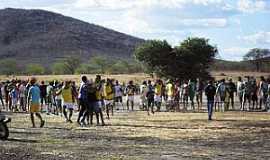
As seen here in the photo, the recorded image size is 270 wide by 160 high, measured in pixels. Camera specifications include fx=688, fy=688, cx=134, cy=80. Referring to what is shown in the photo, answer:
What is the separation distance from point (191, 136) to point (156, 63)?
131 ft

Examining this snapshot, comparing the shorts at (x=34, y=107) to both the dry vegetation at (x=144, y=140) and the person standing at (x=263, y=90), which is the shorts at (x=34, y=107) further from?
the person standing at (x=263, y=90)

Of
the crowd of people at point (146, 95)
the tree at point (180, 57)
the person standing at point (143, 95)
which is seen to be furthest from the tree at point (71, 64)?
the person standing at point (143, 95)

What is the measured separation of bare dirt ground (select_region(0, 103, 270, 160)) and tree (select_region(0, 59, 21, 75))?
307ft

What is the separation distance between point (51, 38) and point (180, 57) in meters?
103

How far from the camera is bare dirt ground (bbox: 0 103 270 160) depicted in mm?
17391

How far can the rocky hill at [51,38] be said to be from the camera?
499ft

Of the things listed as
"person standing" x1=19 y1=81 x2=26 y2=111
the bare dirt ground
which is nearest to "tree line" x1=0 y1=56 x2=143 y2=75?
"person standing" x1=19 y1=81 x2=26 y2=111

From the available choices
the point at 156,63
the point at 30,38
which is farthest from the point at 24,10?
the point at 156,63

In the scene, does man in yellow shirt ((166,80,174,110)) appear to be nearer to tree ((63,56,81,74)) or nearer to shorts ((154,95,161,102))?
shorts ((154,95,161,102))

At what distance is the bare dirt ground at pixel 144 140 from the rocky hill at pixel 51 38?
116612 mm

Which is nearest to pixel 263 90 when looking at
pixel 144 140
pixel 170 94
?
pixel 170 94

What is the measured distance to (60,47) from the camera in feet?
514

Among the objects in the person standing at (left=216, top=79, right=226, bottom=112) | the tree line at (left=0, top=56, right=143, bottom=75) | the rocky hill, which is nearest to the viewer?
the person standing at (left=216, top=79, right=226, bottom=112)

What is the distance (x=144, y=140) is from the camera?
20922 mm
